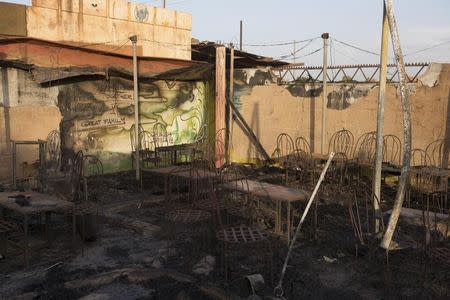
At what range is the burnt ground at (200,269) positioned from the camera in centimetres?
407

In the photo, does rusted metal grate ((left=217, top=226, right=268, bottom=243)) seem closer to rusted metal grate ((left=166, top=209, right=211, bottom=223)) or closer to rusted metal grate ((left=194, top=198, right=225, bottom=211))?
rusted metal grate ((left=166, top=209, right=211, bottom=223))

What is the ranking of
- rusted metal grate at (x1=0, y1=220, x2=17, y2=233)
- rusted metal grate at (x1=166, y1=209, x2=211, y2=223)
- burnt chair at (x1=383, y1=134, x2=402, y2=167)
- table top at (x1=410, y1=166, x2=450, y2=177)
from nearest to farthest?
rusted metal grate at (x1=0, y1=220, x2=17, y2=233), rusted metal grate at (x1=166, y1=209, x2=211, y2=223), table top at (x1=410, y1=166, x2=450, y2=177), burnt chair at (x1=383, y1=134, x2=402, y2=167)

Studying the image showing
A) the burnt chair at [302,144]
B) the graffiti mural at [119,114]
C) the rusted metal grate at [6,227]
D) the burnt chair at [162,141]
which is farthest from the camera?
the burnt chair at [162,141]

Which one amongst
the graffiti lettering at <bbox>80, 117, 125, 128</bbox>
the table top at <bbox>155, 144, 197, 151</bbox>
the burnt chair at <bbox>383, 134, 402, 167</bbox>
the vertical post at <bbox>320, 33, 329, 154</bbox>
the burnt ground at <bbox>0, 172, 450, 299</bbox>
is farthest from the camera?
the table top at <bbox>155, 144, 197, 151</bbox>

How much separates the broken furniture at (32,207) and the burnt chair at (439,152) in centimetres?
608

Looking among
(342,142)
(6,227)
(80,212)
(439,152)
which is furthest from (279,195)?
(342,142)

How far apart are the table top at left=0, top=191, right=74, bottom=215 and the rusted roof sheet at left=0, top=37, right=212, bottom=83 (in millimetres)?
3305

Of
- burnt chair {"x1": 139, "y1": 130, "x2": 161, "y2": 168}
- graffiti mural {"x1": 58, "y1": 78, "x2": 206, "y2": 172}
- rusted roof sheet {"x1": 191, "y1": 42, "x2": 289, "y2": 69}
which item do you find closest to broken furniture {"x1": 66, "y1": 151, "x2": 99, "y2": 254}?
graffiti mural {"x1": 58, "y1": 78, "x2": 206, "y2": 172}

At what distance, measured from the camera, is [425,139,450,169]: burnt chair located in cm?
763

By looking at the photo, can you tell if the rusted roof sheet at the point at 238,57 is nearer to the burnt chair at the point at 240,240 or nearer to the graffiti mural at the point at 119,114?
the graffiti mural at the point at 119,114

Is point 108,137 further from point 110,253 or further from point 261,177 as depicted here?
point 110,253

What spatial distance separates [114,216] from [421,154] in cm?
534

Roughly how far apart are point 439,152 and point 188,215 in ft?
16.1

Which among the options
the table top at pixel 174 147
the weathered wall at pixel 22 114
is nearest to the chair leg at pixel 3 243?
the weathered wall at pixel 22 114
